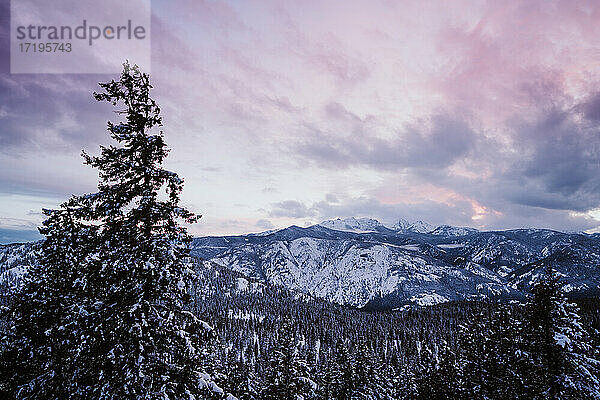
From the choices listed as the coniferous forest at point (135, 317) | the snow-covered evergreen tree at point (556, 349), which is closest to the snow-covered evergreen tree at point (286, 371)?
the coniferous forest at point (135, 317)

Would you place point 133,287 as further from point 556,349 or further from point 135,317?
point 556,349

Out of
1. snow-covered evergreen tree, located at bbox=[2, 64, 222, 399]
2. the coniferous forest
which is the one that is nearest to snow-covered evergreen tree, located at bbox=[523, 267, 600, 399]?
the coniferous forest

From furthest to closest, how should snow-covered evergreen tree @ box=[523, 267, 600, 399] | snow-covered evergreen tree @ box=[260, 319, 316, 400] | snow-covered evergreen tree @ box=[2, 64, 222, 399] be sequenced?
snow-covered evergreen tree @ box=[260, 319, 316, 400], snow-covered evergreen tree @ box=[523, 267, 600, 399], snow-covered evergreen tree @ box=[2, 64, 222, 399]

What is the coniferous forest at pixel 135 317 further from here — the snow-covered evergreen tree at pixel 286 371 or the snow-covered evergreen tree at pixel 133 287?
the snow-covered evergreen tree at pixel 286 371

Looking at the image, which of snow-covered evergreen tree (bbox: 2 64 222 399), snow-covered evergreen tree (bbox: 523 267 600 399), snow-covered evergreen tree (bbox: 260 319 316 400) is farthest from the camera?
snow-covered evergreen tree (bbox: 260 319 316 400)

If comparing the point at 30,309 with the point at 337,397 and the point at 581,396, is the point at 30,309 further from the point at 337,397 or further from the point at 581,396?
the point at 337,397

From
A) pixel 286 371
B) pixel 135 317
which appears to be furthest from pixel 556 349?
pixel 135 317

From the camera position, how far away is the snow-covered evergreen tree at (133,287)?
9188mm

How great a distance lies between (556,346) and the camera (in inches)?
691

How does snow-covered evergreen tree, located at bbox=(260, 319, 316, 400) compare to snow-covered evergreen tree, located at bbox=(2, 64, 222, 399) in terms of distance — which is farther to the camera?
snow-covered evergreen tree, located at bbox=(260, 319, 316, 400)

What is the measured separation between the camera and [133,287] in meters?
9.61

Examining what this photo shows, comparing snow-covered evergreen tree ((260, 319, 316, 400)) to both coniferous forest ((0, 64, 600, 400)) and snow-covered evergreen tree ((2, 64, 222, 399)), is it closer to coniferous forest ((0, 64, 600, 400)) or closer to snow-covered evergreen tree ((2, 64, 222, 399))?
coniferous forest ((0, 64, 600, 400))

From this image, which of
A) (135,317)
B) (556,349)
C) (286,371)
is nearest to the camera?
(135,317)

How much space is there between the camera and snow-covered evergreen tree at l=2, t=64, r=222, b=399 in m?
9.19
